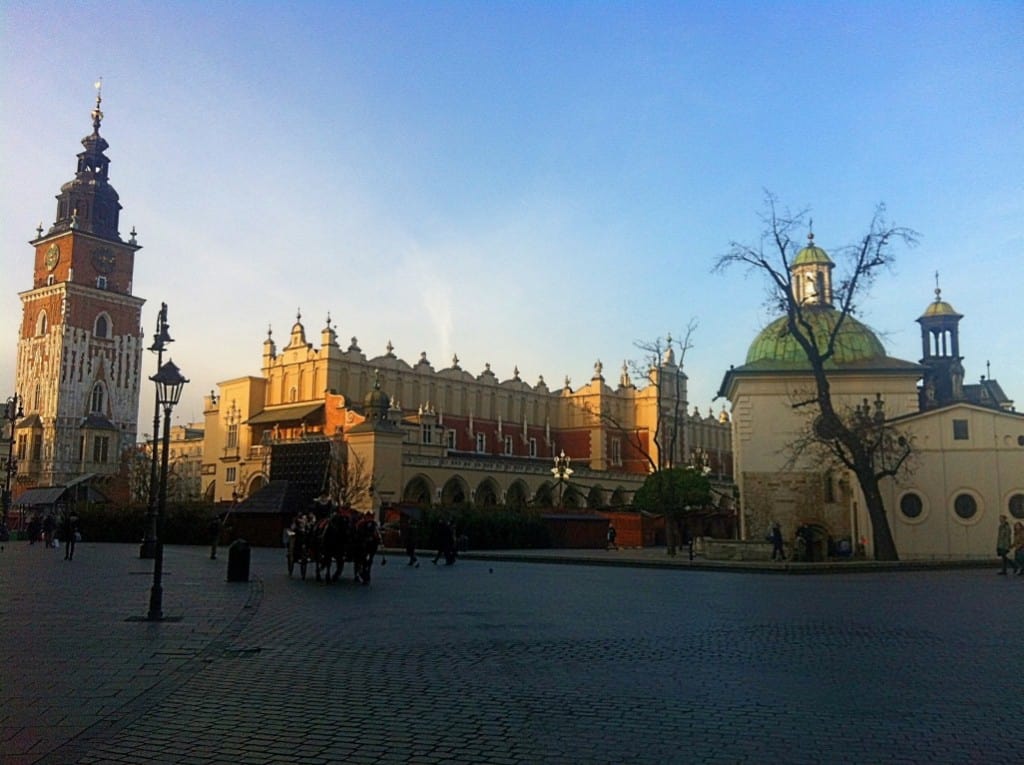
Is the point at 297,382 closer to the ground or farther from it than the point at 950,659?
farther from it

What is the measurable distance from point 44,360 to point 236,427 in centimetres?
2416

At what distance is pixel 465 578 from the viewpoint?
21391 millimetres

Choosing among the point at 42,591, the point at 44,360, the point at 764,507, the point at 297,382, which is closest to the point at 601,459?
the point at 297,382

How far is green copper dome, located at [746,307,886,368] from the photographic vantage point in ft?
140

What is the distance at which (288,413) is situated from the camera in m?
67.9

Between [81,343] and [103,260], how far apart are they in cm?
857

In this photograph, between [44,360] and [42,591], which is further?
[44,360]

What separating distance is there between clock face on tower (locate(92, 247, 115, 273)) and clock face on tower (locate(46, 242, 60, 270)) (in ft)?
11.0

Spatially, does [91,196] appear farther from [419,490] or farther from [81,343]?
[419,490]

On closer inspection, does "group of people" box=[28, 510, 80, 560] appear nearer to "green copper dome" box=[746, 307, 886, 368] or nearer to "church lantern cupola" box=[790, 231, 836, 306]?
"green copper dome" box=[746, 307, 886, 368]

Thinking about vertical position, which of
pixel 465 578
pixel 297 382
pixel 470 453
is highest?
→ pixel 297 382

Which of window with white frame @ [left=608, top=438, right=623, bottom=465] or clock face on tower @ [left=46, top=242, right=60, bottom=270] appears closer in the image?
clock face on tower @ [left=46, top=242, right=60, bottom=270]

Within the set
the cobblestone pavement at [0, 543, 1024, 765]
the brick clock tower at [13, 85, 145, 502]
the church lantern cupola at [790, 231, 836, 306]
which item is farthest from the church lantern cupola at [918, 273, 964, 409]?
the brick clock tower at [13, 85, 145, 502]

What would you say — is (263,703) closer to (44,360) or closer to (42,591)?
(42,591)
